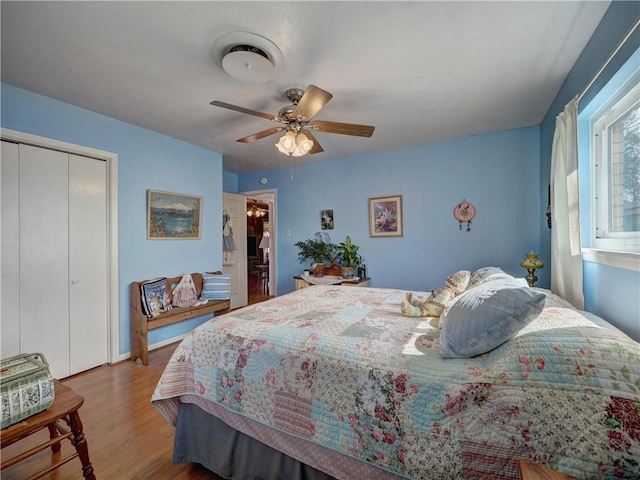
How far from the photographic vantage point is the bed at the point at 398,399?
825mm

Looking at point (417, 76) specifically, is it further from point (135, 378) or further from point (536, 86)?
point (135, 378)

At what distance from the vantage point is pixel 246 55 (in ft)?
5.56

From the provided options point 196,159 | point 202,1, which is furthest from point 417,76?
point 196,159

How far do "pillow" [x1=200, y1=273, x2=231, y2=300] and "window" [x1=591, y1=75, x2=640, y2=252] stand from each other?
11.7ft

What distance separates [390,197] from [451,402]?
316 cm

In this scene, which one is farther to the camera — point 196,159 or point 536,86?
point 196,159

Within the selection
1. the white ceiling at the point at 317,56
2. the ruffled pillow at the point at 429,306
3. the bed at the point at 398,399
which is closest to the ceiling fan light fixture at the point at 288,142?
the white ceiling at the point at 317,56

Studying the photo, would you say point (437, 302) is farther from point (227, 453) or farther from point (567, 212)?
point (227, 453)

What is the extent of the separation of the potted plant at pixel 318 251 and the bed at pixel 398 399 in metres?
2.40

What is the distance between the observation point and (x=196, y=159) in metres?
3.68

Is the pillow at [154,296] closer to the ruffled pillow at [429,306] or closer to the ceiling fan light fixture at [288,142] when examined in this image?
the ceiling fan light fixture at [288,142]

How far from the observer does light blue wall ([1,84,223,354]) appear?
239 cm

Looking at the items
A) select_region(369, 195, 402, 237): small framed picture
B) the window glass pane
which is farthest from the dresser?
the window glass pane

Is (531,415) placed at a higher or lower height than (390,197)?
lower
